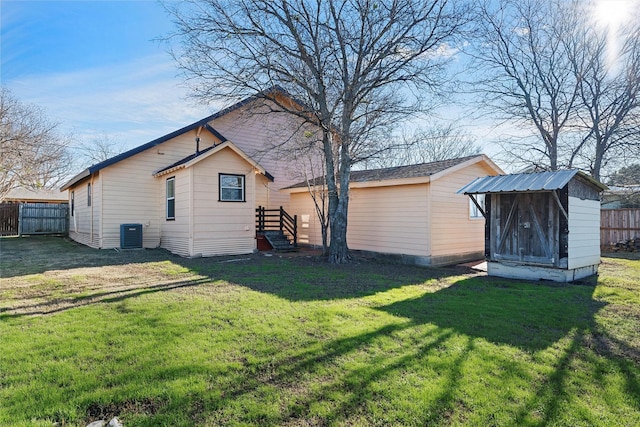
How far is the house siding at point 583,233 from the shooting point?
8367 millimetres

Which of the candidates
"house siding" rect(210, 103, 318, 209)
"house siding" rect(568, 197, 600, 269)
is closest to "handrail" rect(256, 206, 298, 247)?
"house siding" rect(210, 103, 318, 209)

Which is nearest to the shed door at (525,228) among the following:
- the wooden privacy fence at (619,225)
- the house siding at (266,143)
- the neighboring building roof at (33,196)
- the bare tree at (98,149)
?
the house siding at (266,143)

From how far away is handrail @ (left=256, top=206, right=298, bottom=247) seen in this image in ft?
48.6

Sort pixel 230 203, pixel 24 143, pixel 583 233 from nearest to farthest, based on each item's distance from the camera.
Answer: pixel 583 233 → pixel 230 203 → pixel 24 143

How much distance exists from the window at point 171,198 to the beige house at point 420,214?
20.1 feet

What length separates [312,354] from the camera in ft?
12.2

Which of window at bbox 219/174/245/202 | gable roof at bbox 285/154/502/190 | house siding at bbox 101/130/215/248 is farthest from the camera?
house siding at bbox 101/130/215/248

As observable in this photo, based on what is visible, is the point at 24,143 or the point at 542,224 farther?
the point at 24,143

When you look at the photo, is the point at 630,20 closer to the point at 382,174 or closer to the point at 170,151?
the point at 382,174

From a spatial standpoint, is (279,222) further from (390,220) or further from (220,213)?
(390,220)

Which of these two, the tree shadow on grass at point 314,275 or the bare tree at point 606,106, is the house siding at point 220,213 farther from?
the bare tree at point 606,106

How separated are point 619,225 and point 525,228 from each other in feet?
36.6

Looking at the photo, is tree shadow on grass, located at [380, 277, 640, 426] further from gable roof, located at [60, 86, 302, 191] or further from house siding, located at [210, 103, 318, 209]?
house siding, located at [210, 103, 318, 209]

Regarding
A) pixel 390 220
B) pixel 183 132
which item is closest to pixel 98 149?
pixel 183 132
